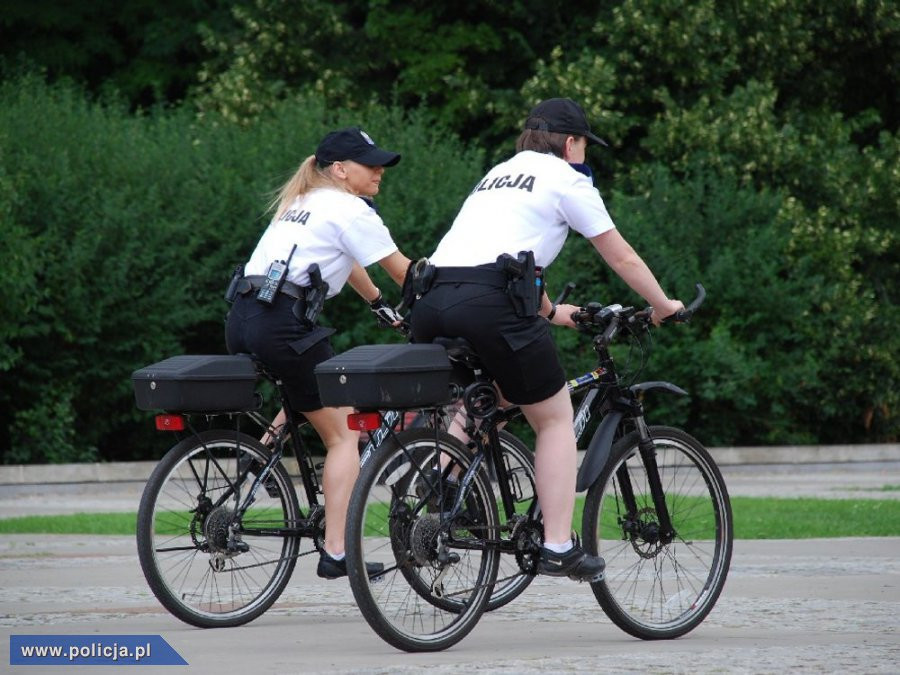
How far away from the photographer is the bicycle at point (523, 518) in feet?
19.7

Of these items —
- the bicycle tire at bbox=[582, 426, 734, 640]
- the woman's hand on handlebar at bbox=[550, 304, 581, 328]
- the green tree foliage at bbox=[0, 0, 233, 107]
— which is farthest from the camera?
the green tree foliage at bbox=[0, 0, 233, 107]

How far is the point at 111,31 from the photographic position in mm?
25984

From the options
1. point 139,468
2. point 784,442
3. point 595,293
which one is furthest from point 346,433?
point 784,442

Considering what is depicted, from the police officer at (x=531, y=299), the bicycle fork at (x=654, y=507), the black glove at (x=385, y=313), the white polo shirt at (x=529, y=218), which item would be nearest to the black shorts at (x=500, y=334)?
the police officer at (x=531, y=299)

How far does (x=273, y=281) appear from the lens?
6805 mm

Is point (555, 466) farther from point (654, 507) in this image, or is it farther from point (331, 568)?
point (331, 568)

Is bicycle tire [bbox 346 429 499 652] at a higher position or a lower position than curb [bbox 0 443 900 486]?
higher

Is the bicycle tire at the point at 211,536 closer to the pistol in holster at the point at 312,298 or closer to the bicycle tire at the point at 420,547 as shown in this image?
the pistol in holster at the point at 312,298

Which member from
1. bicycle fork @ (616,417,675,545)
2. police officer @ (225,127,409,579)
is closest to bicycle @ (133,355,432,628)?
police officer @ (225,127,409,579)

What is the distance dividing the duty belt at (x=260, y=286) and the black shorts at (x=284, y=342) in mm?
23

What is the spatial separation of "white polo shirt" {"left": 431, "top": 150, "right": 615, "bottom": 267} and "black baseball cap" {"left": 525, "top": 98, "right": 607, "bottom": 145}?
0.20m

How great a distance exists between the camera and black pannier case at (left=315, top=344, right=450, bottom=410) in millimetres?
5957

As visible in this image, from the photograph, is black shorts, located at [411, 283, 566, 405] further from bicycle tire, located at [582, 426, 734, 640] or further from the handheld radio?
the handheld radio

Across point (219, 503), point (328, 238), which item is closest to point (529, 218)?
point (328, 238)
